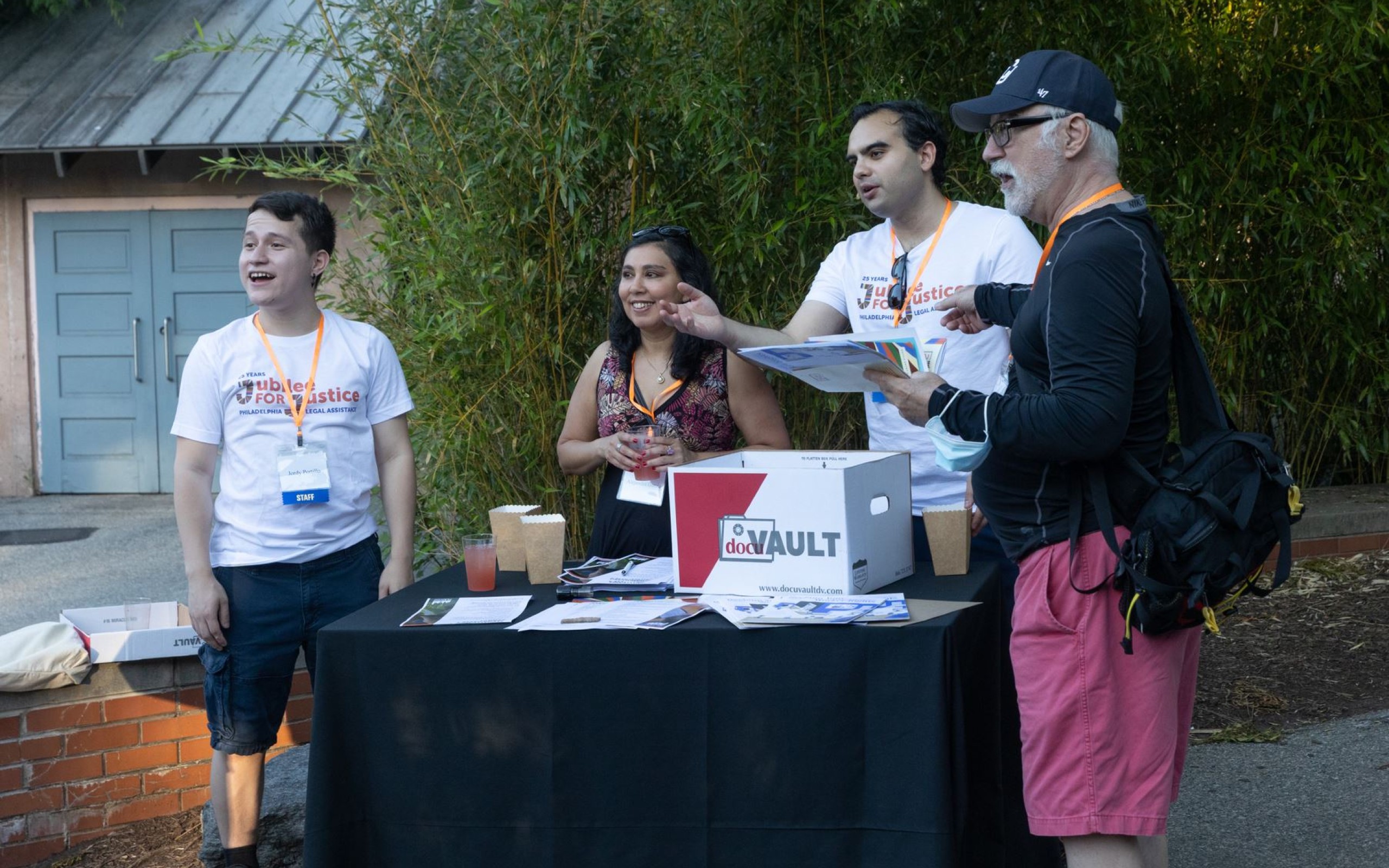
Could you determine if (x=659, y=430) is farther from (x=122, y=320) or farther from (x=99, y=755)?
(x=122, y=320)

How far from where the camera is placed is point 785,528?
7.14 ft

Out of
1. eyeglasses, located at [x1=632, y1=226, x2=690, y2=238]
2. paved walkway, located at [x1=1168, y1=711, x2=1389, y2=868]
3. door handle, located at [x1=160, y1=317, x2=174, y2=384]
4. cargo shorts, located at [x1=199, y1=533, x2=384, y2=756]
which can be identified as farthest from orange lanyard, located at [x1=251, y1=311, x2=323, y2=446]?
door handle, located at [x1=160, y1=317, x2=174, y2=384]

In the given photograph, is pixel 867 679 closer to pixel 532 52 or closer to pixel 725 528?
pixel 725 528

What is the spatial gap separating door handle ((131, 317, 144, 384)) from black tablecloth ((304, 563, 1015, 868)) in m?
7.34

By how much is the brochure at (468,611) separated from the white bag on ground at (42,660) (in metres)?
1.27

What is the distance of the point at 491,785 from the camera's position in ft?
6.81

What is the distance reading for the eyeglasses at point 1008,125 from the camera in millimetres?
1855

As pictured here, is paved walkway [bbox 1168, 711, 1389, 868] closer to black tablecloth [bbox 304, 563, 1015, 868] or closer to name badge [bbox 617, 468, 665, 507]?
black tablecloth [bbox 304, 563, 1015, 868]

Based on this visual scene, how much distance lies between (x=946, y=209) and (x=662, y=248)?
69 centimetres

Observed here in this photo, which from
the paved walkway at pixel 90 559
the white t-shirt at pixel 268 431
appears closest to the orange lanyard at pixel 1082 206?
the white t-shirt at pixel 268 431

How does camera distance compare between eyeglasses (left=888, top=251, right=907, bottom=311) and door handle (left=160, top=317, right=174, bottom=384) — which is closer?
eyeglasses (left=888, top=251, right=907, bottom=311)

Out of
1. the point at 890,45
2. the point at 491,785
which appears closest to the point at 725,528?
the point at 491,785

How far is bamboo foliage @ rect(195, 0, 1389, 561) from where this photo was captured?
3672mm

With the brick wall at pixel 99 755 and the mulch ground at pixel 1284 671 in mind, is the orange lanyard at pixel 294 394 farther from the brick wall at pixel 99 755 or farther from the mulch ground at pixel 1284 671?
the mulch ground at pixel 1284 671
